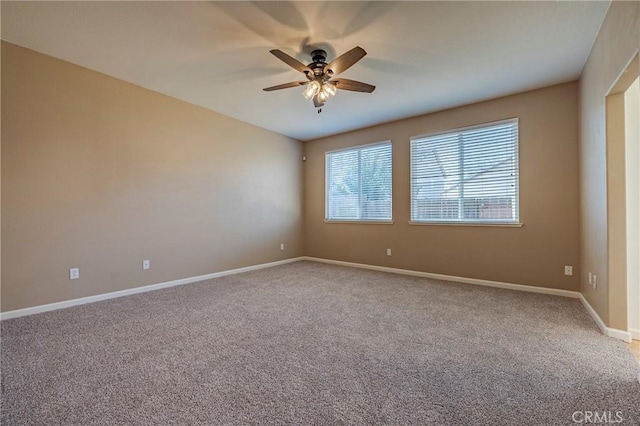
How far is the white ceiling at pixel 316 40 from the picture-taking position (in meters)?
2.21

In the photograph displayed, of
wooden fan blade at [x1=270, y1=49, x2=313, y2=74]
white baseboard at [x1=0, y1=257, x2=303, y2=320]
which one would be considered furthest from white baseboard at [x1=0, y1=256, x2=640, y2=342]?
wooden fan blade at [x1=270, y1=49, x2=313, y2=74]

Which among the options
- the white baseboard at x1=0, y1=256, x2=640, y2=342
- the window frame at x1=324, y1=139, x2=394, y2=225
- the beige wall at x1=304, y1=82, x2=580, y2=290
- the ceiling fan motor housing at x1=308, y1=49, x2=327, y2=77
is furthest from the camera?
the window frame at x1=324, y1=139, x2=394, y2=225

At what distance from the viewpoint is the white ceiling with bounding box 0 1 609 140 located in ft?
7.24

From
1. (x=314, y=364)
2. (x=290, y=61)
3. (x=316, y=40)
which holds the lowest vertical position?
(x=314, y=364)

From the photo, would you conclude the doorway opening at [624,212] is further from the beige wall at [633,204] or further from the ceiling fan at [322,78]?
the ceiling fan at [322,78]

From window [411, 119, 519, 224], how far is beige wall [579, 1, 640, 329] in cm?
75

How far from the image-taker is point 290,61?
245 cm

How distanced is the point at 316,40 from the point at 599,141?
9.15 feet

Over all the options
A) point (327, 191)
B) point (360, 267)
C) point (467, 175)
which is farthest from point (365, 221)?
point (467, 175)

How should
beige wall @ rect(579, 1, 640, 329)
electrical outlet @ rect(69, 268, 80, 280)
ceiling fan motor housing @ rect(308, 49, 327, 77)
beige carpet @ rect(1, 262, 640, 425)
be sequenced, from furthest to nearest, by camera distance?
electrical outlet @ rect(69, 268, 80, 280) < ceiling fan motor housing @ rect(308, 49, 327, 77) < beige wall @ rect(579, 1, 640, 329) < beige carpet @ rect(1, 262, 640, 425)

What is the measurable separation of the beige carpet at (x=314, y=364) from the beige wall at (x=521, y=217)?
63 centimetres

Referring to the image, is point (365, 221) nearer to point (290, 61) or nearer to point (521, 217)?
point (521, 217)

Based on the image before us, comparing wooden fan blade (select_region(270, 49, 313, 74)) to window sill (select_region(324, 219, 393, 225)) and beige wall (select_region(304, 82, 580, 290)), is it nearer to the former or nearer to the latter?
beige wall (select_region(304, 82, 580, 290))

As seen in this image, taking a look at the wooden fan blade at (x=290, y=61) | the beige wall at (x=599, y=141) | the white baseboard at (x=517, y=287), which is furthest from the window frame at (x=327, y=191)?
the wooden fan blade at (x=290, y=61)
